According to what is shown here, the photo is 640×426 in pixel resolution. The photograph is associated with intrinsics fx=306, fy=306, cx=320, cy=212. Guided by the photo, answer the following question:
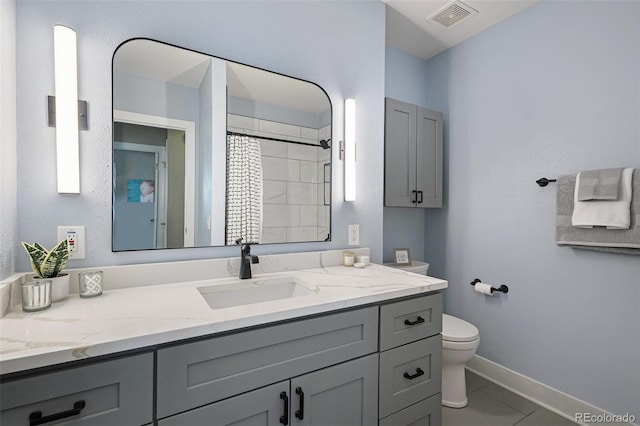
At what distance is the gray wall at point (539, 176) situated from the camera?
64.0 inches

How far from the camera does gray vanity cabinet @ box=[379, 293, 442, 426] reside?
1.24 meters

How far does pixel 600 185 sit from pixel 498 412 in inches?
55.8

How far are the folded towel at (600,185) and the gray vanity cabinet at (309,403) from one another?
1.46 m

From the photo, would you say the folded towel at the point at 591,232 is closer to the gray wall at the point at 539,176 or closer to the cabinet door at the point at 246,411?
the gray wall at the point at 539,176

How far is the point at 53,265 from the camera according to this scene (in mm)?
1035

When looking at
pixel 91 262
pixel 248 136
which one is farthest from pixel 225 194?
pixel 91 262

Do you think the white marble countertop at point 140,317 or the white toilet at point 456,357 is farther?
the white toilet at point 456,357

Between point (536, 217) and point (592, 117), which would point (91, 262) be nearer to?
point (536, 217)

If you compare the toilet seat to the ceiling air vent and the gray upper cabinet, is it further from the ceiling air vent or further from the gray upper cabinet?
the ceiling air vent

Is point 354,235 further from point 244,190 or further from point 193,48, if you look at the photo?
point 193,48

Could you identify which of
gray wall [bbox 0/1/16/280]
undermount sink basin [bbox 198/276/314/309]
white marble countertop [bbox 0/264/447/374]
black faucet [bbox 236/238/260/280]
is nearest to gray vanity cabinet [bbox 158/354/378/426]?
white marble countertop [bbox 0/264/447/374]

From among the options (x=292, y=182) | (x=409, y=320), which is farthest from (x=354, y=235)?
(x=409, y=320)

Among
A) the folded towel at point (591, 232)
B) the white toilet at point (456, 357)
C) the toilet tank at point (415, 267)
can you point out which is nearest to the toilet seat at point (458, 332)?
the white toilet at point (456, 357)

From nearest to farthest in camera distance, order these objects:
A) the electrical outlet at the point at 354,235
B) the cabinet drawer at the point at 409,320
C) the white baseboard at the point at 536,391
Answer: the cabinet drawer at the point at 409,320 < the white baseboard at the point at 536,391 < the electrical outlet at the point at 354,235
